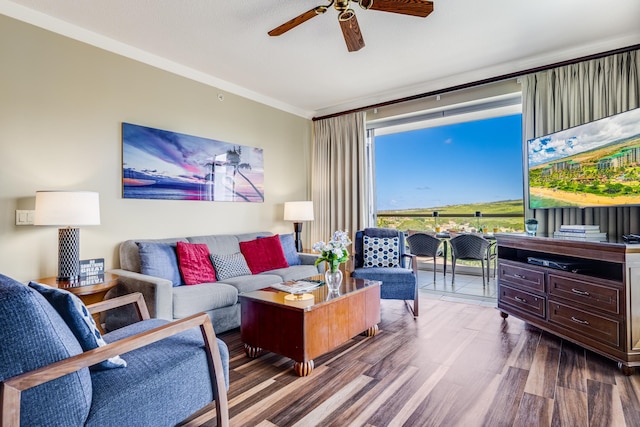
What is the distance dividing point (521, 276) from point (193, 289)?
2.89 meters

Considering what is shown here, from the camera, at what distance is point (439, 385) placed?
213 cm

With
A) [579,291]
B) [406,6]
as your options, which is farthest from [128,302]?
[579,291]

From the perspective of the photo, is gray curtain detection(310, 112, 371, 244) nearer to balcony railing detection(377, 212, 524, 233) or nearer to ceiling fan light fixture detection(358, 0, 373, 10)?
balcony railing detection(377, 212, 524, 233)

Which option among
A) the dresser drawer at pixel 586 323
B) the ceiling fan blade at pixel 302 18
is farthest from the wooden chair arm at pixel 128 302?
the dresser drawer at pixel 586 323

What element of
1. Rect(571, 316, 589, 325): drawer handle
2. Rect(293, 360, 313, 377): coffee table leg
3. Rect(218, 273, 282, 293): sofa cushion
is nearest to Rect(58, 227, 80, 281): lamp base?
Rect(218, 273, 282, 293): sofa cushion

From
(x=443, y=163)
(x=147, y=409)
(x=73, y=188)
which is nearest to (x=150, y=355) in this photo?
(x=147, y=409)

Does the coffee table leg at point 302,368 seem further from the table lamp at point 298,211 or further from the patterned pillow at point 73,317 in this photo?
the table lamp at point 298,211

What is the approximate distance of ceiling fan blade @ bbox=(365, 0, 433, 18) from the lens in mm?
2163

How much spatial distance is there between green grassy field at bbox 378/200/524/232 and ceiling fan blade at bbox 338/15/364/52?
3.89 meters

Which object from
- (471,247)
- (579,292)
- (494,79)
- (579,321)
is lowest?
(579,321)

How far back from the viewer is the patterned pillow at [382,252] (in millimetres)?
3902

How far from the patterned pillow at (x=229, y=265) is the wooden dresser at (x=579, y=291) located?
2.58 metres

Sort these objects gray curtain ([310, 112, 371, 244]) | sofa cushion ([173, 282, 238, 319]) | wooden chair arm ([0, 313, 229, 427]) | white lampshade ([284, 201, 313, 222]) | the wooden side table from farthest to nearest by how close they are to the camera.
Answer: gray curtain ([310, 112, 371, 244]), white lampshade ([284, 201, 313, 222]), sofa cushion ([173, 282, 238, 319]), the wooden side table, wooden chair arm ([0, 313, 229, 427])

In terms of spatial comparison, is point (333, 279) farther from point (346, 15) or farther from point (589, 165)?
point (589, 165)
